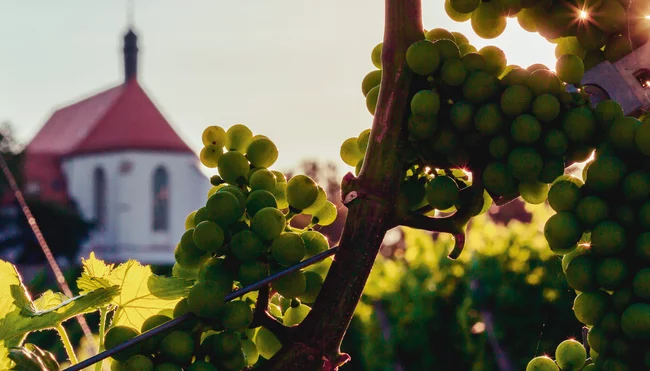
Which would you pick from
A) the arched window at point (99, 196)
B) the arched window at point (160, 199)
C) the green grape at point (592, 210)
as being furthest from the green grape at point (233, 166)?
the arched window at point (99, 196)

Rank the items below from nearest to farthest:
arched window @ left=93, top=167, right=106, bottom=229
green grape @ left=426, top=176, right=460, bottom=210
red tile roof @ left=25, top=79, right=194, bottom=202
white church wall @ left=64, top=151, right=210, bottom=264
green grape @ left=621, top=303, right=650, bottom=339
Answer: green grape @ left=621, top=303, right=650, bottom=339 → green grape @ left=426, top=176, right=460, bottom=210 → white church wall @ left=64, top=151, right=210, bottom=264 → red tile roof @ left=25, top=79, right=194, bottom=202 → arched window @ left=93, top=167, right=106, bottom=229

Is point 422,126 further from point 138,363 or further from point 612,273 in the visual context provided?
point 138,363

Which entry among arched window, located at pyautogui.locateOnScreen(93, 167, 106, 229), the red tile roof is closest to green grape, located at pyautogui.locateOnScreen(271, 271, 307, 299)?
the red tile roof

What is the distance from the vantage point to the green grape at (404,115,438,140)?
0.70 metres

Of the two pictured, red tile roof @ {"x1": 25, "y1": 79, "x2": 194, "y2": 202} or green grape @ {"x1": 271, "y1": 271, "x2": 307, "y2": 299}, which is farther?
red tile roof @ {"x1": 25, "y1": 79, "x2": 194, "y2": 202}

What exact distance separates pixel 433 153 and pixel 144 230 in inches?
1365

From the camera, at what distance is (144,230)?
34531mm

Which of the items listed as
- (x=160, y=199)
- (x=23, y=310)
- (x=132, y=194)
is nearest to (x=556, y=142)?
(x=23, y=310)

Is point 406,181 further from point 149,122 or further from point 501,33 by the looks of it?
point 149,122

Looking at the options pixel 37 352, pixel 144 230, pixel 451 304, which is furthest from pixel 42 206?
pixel 37 352

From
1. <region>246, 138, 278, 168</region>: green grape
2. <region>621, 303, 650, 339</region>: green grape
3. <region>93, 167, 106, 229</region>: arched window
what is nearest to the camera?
<region>621, 303, 650, 339</region>: green grape

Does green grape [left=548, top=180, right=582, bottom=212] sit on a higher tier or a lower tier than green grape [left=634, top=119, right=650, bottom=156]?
lower

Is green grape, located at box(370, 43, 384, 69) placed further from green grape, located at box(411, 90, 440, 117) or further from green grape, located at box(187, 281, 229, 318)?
green grape, located at box(187, 281, 229, 318)

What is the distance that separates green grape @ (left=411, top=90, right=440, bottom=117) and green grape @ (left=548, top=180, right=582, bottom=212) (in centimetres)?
12
